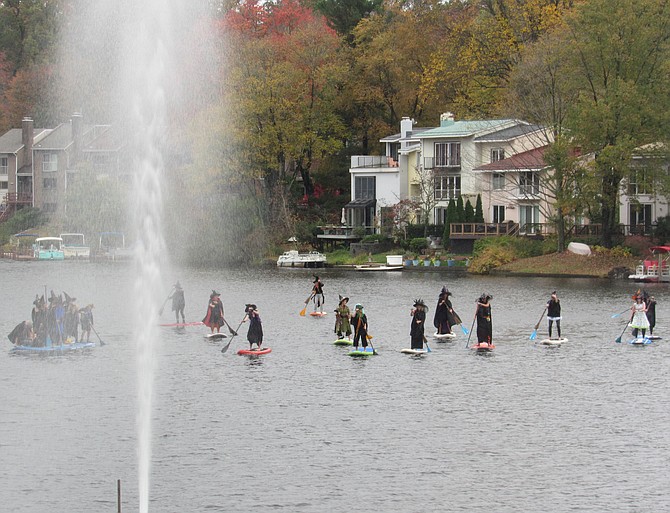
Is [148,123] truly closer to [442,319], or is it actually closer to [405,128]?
[442,319]

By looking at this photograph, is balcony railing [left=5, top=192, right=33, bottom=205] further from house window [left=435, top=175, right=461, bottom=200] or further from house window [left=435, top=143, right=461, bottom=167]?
house window [left=435, top=143, right=461, bottom=167]

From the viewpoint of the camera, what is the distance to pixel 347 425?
36938 millimetres

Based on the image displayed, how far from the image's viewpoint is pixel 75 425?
3700cm

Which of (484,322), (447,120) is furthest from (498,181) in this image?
(484,322)

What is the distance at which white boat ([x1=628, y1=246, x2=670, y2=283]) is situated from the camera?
88.9 meters

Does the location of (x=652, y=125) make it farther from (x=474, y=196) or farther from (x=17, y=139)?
(x=17, y=139)

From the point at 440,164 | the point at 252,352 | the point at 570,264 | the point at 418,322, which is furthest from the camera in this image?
the point at 440,164

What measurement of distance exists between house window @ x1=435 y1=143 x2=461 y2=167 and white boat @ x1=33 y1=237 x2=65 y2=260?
40.5 m

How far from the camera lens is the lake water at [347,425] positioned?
29.8 meters

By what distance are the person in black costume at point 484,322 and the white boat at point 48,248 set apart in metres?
83.7

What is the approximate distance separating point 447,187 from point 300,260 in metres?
17.9

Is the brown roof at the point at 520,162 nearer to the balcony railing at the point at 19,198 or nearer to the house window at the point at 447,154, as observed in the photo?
the house window at the point at 447,154

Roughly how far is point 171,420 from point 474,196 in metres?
81.4

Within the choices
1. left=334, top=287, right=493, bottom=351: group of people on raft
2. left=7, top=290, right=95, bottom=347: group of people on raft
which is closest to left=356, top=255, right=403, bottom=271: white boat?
left=334, top=287, right=493, bottom=351: group of people on raft
